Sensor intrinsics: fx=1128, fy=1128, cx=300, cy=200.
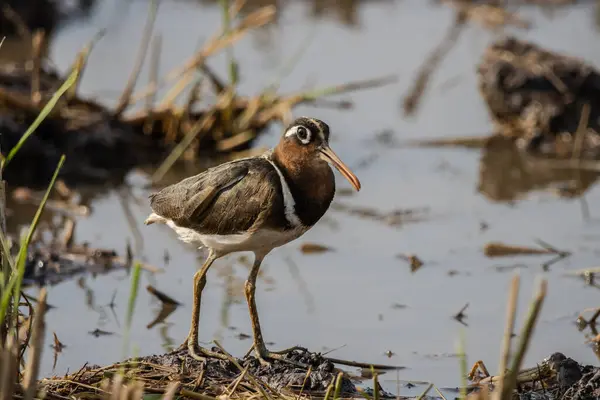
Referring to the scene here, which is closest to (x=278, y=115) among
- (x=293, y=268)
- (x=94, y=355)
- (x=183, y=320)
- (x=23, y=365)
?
(x=293, y=268)

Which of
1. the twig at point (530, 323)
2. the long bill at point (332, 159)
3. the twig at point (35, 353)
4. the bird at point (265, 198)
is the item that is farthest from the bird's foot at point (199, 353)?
the twig at point (530, 323)

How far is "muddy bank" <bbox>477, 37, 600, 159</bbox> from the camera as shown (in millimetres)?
10445

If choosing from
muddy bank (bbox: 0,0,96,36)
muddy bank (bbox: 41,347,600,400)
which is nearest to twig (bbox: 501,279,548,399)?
muddy bank (bbox: 41,347,600,400)

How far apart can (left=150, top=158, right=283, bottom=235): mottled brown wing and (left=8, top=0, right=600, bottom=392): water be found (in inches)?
41.3

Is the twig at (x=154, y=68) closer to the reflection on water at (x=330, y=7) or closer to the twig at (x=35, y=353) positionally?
the reflection on water at (x=330, y=7)

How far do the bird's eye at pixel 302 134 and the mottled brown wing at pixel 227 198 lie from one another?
21cm

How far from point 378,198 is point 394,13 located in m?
7.58

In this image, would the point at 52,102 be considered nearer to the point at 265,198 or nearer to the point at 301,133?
the point at 265,198

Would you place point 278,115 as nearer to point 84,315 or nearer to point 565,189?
point 565,189

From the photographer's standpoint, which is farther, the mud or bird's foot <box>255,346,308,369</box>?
bird's foot <box>255,346,308,369</box>

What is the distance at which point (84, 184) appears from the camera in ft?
31.7

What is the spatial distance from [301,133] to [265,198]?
357 millimetres

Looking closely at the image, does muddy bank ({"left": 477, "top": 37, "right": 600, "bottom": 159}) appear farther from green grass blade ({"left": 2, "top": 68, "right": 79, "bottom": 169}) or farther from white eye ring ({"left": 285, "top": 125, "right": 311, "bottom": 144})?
green grass blade ({"left": 2, "top": 68, "right": 79, "bottom": 169})

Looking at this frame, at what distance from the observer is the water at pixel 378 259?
6.47 meters
